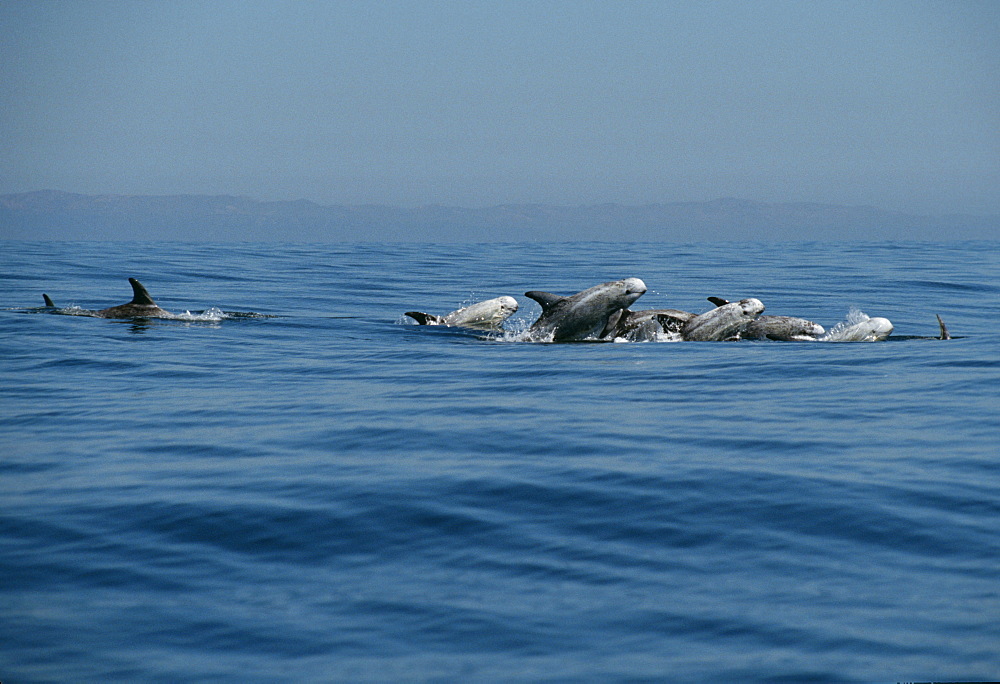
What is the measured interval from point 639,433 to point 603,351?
725cm

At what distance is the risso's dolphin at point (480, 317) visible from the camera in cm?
2250

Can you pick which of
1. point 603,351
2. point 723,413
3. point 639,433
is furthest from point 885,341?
point 639,433

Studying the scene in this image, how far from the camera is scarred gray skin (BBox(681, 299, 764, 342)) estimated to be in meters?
19.6

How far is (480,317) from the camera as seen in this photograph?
74.0ft

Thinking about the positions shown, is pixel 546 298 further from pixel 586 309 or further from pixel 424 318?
pixel 424 318

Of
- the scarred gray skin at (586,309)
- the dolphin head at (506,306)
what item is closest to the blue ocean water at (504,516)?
the scarred gray skin at (586,309)

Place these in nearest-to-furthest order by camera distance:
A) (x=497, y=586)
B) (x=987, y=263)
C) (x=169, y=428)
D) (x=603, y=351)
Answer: (x=497, y=586) → (x=169, y=428) → (x=603, y=351) → (x=987, y=263)

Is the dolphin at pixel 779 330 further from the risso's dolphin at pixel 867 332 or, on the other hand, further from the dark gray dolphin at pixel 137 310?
the dark gray dolphin at pixel 137 310

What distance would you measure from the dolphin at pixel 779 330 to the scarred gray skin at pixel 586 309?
163 cm

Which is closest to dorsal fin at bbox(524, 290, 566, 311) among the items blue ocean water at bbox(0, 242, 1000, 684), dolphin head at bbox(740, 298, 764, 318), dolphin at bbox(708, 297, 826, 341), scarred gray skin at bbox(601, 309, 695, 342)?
scarred gray skin at bbox(601, 309, 695, 342)

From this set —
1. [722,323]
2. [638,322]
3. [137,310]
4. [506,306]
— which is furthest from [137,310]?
[722,323]

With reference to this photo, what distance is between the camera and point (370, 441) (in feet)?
34.4

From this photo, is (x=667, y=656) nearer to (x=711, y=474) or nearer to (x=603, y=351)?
(x=711, y=474)

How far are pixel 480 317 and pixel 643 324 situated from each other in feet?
13.8
